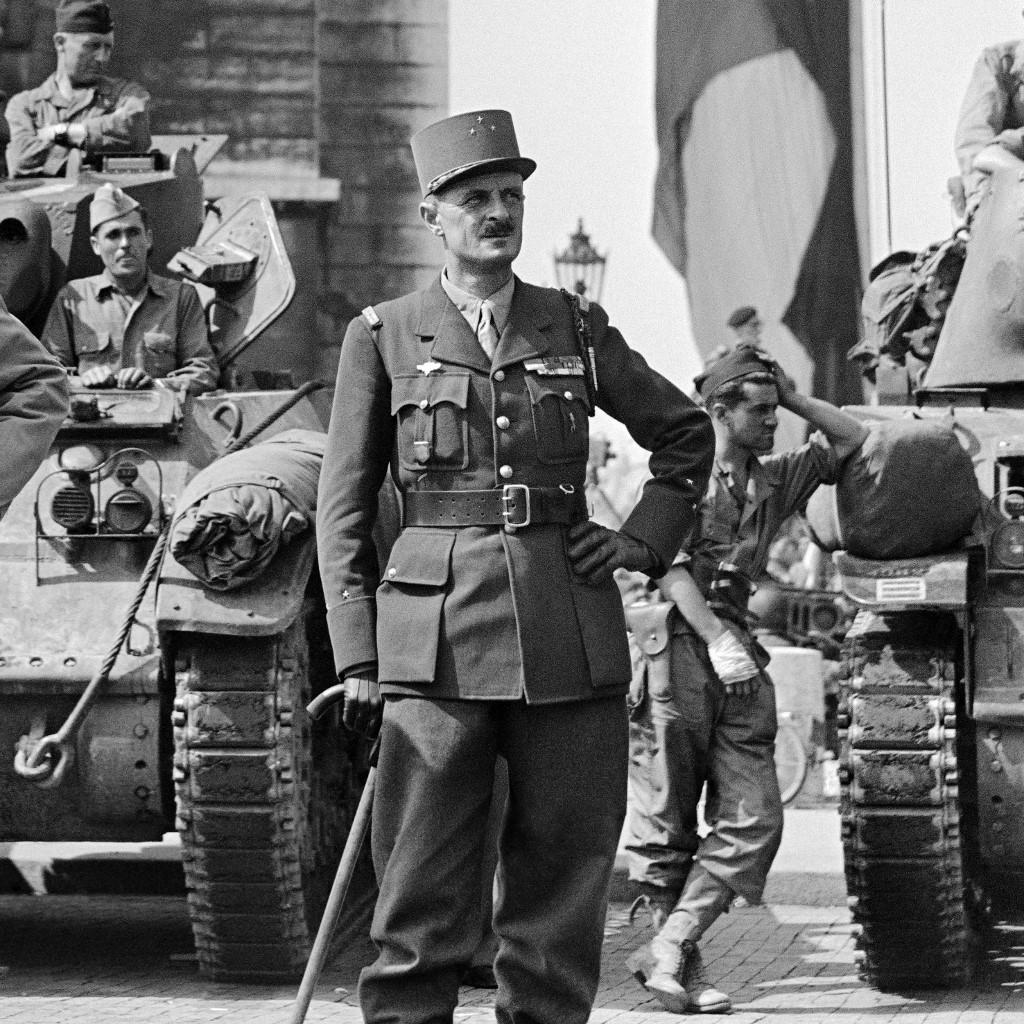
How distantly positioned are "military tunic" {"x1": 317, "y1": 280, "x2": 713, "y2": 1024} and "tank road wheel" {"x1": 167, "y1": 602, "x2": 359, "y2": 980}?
2315 millimetres

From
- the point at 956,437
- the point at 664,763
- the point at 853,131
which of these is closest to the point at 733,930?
the point at 664,763

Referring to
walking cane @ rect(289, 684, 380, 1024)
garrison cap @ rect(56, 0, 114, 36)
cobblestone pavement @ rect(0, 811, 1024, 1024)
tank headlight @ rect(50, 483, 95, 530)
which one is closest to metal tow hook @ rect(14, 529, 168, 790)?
tank headlight @ rect(50, 483, 95, 530)

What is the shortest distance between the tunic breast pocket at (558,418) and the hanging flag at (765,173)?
1646 centimetres

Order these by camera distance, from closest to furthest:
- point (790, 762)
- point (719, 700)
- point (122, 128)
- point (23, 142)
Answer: point (719, 700) < point (122, 128) < point (23, 142) < point (790, 762)

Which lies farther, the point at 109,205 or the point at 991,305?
the point at 109,205

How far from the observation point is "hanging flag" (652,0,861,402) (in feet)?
74.2

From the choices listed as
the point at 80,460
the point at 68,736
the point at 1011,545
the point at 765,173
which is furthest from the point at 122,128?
the point at 765,173

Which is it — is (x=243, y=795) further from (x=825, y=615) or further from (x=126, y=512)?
(x=825, y=615)

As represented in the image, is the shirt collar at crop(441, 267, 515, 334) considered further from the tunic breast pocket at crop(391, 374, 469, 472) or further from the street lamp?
the street lamp

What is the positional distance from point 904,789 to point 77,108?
5421 millimetres

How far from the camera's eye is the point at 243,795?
323 inches

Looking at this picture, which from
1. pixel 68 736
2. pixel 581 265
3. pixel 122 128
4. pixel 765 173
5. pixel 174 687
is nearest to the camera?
pixel 68 736

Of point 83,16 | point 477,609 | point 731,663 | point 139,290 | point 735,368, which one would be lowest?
point 731,663

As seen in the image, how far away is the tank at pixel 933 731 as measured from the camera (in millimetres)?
7984
